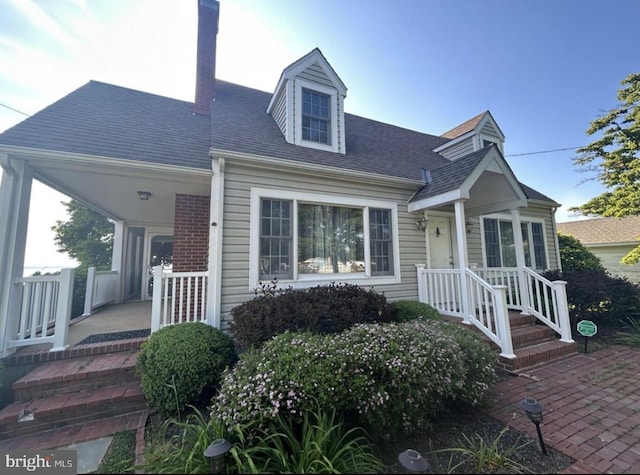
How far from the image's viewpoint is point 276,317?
4035 millimetres

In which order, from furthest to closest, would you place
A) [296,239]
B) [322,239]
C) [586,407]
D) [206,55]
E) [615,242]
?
[615,242]
[206,55]
[322,239]
[296,239]
[586,407]

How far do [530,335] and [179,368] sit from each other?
640cm

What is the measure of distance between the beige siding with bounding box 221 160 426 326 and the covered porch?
0.98 feet

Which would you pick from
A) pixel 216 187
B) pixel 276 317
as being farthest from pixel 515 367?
pixel 216 187

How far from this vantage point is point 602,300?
245 inches

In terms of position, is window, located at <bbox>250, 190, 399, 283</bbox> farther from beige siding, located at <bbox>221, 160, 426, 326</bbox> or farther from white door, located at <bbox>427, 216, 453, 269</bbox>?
white door, located at <bbox>427, 216, 453, 269</bbox>

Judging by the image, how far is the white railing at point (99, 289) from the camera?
676cm

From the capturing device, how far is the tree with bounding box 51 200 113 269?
15.6 metres

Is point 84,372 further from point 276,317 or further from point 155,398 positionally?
point 276,317

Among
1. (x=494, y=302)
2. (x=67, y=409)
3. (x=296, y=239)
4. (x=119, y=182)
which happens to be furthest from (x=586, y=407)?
(x=119, y=182)

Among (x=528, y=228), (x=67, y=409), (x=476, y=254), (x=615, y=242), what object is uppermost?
(x=528, y=228)

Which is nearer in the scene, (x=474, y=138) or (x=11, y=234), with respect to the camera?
(x=11, y=234)

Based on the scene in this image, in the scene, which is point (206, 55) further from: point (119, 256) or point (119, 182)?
point (119, 256)

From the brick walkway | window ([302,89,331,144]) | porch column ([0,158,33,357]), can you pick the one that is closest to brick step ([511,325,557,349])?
the brick walkway
